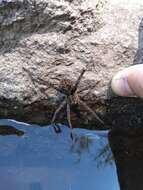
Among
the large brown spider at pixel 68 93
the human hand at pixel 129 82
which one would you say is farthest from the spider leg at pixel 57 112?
the human hand at pixel 129 82

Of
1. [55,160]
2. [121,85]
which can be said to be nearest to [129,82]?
[121,85]

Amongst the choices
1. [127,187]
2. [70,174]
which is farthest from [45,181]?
[127,187]

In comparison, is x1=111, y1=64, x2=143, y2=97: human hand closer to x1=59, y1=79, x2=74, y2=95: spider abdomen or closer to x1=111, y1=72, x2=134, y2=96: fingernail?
x1=111, y1=72, x2=134, y2=96: fingernail

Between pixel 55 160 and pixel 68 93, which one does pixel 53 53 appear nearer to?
pixel 68 93

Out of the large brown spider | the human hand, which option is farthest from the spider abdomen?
the human hand

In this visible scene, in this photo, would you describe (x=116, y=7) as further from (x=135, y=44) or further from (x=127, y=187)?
(x=127, y=187)

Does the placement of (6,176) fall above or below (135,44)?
below

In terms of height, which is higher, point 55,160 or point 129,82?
point 129,82
